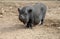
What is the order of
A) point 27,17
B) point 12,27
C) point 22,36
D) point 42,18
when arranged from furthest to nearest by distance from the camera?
point 42,18 → point 12,27 → point 27,17 → point 22,36

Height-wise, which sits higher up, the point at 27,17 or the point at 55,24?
the point at 27,17

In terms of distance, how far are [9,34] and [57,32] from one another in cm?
167

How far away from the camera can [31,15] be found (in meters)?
7.99

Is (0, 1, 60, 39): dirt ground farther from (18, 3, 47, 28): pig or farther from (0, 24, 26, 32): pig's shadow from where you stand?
(18, 3, 47, 28): pig

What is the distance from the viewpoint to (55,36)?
7363 mm

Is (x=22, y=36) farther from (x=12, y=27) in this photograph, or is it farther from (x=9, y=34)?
(x=12, y=27)

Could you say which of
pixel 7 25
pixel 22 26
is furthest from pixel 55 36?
pixel 7 25

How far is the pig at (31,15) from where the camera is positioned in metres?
7.59

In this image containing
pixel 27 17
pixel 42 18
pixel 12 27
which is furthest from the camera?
pixel 42 18

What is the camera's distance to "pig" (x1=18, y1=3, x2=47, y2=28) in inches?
299

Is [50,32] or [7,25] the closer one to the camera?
[50,32]

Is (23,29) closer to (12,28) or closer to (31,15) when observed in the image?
(12,28)

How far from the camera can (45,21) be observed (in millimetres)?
9250

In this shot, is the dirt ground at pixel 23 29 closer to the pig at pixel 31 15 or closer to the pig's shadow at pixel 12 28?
the pig's shadow at pixel 12 28
